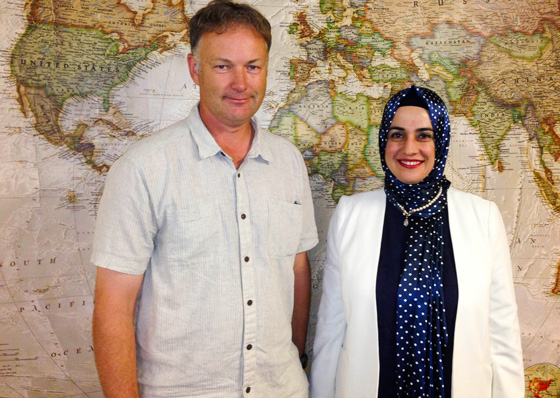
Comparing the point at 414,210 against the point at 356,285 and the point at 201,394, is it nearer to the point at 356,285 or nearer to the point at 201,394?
Result: the point at 356,285

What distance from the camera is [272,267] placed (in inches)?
59.7

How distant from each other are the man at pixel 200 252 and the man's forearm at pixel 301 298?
0.28 meters

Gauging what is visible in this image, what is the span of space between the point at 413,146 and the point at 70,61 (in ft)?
4.83

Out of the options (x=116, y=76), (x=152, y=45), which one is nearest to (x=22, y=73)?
(x=116, y=76)

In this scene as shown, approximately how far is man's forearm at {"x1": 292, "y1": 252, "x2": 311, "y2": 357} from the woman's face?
0.55m

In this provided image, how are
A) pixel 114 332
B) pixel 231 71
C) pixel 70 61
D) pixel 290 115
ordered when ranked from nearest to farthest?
pixel 114 332
pixel 231 71
pixel 70 61
pixel 290 115

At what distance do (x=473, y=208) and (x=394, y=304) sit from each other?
19.0 inches

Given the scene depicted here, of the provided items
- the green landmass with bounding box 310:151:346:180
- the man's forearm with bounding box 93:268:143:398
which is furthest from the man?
the green landmass with bounding box 310:151:346:180

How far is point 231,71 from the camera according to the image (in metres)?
1.43

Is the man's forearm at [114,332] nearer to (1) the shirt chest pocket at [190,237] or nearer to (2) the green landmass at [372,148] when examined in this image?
(1) the shirt chest pocket at [190,237]

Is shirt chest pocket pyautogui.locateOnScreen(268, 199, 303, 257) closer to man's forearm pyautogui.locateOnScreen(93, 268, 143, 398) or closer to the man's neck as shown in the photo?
the man's neck

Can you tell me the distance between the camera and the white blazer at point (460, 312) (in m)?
1.47

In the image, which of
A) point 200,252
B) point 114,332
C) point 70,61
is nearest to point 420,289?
point 200,252

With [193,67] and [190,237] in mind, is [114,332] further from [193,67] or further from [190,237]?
[193,67]
